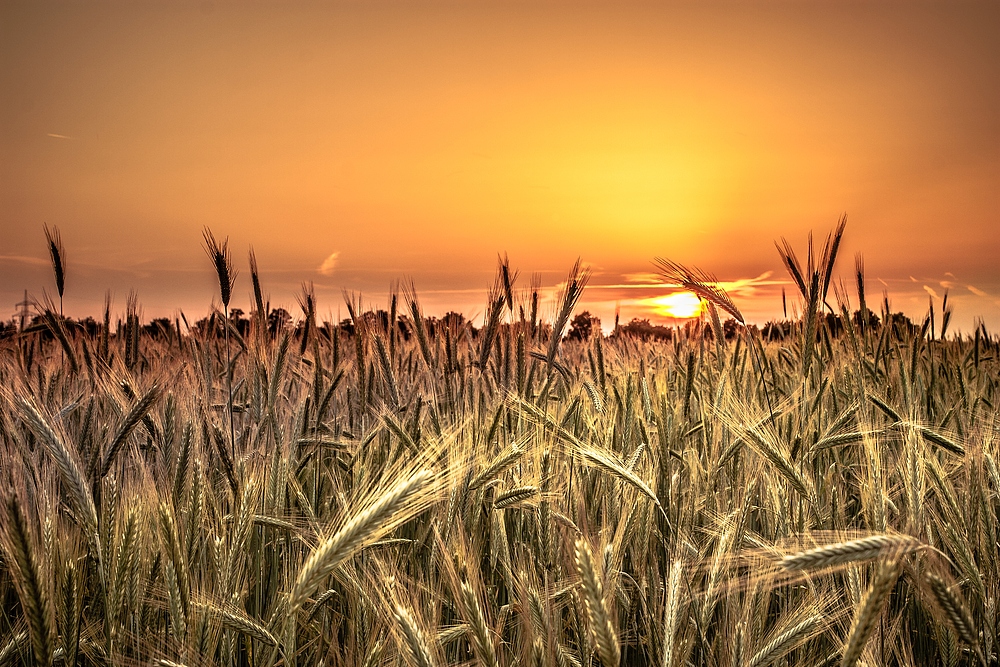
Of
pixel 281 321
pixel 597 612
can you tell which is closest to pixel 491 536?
pixel 597 612

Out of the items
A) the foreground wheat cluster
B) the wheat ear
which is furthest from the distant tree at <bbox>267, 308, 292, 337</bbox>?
the wheat ear

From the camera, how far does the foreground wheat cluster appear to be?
1407 mm

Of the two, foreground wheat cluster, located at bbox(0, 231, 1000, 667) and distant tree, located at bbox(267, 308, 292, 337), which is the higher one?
distant tree, located at bbox(267, 308, 292, 337)

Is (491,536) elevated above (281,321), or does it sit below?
below

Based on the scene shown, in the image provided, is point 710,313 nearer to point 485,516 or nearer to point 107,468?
point 485,516

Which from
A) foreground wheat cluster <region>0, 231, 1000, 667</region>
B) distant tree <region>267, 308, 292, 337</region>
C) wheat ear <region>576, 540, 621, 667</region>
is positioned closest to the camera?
wheat ear <region>576, 540, 621, 667</region>

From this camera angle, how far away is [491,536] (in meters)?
2.26

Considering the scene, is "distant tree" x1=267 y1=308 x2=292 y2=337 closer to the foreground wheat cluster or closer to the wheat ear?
the foreground wheat cluster

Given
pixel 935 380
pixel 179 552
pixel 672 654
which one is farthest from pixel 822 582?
pixel 935 380

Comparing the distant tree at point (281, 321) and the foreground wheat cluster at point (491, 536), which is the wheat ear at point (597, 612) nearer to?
the foreground wheat cluster at point (491, 536)

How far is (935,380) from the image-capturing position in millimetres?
4191

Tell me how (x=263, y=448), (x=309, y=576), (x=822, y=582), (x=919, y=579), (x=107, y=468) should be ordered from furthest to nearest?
(x=263, y=448) → (x=822, y=582) → (x=107, y=468) → (x=919, y=579) → (x=309, y=576)

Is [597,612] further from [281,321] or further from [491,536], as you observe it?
[281,321]

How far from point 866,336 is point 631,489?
3.26 metres
